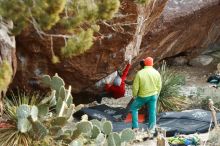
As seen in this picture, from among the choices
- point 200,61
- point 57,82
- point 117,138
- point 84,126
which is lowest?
point 200,61

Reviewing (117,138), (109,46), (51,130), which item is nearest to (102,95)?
(109,46)

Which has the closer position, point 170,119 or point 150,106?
point 150,106

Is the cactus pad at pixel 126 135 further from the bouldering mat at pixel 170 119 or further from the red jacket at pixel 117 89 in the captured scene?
the red jacket at pixel 117 89

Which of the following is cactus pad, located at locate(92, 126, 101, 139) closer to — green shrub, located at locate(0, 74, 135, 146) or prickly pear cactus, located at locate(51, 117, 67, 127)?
green shrub, located at locate(0, 74, 135, 146)

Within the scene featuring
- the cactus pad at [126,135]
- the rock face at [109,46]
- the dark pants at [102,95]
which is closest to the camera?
the cactus pad at [126,135]

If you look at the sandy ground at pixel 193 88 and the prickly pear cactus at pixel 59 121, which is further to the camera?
the sandy ground at pixel 193 88

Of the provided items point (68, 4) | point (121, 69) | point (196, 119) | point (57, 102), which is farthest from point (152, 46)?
point (68, 4)

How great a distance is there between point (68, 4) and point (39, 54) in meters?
4.44

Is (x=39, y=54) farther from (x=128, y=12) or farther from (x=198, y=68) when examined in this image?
(x=198, y=68)

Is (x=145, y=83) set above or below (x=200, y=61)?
above

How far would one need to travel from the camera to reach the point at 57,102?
9516 millimetres

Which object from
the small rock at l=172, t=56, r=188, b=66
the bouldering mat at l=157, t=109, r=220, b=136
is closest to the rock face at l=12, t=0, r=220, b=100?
the bouldering mat at l=157, t=109, r=220, b=136

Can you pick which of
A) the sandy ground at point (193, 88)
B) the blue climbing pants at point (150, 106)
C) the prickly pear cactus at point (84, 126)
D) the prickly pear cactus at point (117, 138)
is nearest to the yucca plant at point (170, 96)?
the sandy ground at point (193, 88)

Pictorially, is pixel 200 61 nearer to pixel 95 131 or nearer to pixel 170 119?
pixel 170 119
